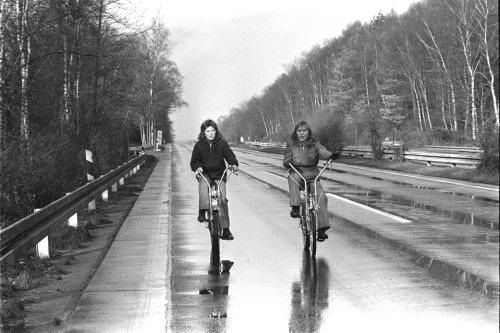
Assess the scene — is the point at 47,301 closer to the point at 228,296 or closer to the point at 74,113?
the point at 228,296

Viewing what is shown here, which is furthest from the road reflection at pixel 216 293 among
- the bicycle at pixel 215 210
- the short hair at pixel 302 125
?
the short hair at pixel 302 125

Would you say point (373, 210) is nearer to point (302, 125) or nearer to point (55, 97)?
point (302, 125)

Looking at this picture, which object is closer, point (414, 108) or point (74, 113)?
point (74, 113)

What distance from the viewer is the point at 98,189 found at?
46.7 feet

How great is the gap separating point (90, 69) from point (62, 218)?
63.5ft

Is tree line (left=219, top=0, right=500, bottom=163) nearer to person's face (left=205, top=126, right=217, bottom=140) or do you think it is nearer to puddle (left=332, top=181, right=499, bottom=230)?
puddle (left=332, top=181, right=499, bottom=230)

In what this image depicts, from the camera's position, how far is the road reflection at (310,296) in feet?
16.9

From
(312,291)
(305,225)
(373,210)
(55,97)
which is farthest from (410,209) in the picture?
(55,97)

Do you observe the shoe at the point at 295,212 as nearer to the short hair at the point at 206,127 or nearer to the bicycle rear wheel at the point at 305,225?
the bicycle rear wheel at the point at 305,225

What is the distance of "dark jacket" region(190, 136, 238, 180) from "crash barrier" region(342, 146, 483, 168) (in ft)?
39.5

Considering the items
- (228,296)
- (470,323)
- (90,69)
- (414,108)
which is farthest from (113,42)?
(414,108)

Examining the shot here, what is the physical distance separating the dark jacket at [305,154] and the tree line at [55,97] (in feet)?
16.3

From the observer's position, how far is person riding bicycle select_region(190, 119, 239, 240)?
8.58 m

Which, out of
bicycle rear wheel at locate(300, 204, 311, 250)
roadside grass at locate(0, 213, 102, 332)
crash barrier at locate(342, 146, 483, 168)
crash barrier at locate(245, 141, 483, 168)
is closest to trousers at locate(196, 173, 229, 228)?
bicycle rear wheel at locate(300, 204, 311, 250)
